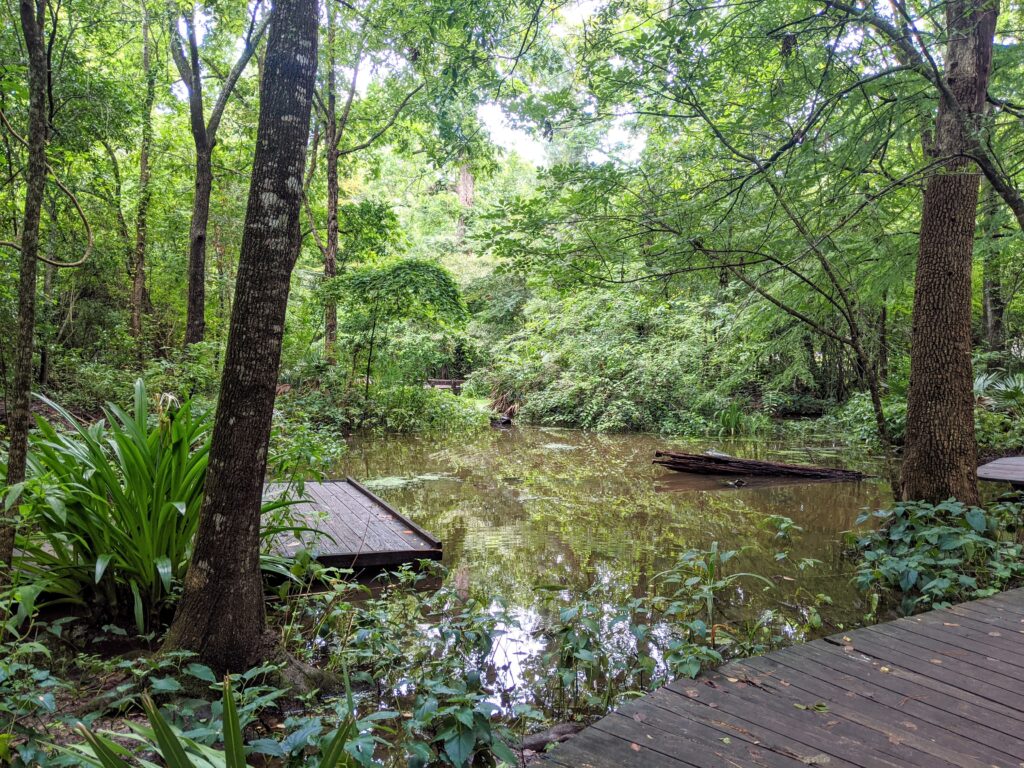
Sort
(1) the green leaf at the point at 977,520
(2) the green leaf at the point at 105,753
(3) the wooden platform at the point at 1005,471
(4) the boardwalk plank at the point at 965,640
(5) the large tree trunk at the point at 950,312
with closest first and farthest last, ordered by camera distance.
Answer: (2) the green leaf at the point at 105,753, (4) the boardwalk plank at the point at 965,640, (1) the green leaf at the point at 977,520, (5) the large tree trunk at the point at 950,312, (3) the wooden platform at the point at 1005,471

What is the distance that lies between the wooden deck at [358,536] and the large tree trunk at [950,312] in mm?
4049

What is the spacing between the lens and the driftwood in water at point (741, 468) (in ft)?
28.6

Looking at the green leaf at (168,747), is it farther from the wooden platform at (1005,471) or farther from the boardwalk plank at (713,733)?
the wooden platform at (1005,471)

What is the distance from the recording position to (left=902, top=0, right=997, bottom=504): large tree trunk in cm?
490

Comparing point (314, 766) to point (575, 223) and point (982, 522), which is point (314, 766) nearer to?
point (982, 522)

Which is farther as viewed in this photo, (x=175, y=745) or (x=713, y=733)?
(x=713, y=733)

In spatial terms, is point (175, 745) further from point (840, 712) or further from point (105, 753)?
point (840, 712)

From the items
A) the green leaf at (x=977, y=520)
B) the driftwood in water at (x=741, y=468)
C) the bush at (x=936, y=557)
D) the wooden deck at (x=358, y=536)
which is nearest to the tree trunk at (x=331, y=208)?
the driftwood in water at (x=741, y=468)

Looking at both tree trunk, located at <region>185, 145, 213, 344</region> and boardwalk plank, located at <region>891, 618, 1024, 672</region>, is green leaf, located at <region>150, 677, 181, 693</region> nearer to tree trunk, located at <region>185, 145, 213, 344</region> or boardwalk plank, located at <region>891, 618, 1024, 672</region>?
boardwalk plank, located at <region>891, 618, 1024, 672</region>

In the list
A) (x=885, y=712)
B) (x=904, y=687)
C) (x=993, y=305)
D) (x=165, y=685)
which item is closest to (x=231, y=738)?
(x=165, y=685)

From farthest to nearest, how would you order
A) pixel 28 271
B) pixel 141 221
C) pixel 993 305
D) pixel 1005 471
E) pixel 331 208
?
pixel 331 208 < pixel 141 221 < pixel 993 305 < pixel 1005 471 < pixel 28 271

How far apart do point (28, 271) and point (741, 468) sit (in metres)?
8.58

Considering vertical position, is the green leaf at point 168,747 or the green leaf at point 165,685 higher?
the green leaf at point 168,747

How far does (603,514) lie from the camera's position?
6.93 meters
